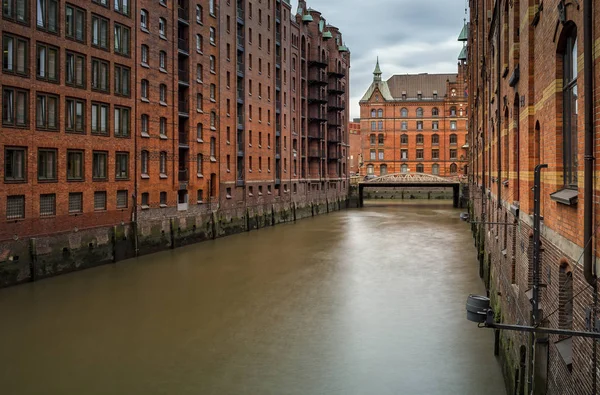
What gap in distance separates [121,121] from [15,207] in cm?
836

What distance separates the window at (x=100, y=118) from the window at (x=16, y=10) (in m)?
5.42

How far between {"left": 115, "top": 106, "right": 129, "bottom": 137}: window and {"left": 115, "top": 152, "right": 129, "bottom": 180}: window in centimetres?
104

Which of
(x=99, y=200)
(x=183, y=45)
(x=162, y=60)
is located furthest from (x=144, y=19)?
(x=99, y=200)

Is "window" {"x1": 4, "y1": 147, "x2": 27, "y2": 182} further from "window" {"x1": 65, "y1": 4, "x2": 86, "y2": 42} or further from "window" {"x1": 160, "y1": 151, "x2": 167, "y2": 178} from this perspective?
"window" {"x1": 160, "y1": 151, "x2": 167, "y2": 178}

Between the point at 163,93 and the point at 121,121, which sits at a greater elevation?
the point at 163,93

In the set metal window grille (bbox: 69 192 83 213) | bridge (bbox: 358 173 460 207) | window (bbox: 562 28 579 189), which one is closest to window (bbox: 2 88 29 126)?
metal window grille (bbox: 69 192 83 213)

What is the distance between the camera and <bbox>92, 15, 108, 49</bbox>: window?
92.6ft

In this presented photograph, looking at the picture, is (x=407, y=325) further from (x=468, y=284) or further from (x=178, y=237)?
(x=178, y=237)

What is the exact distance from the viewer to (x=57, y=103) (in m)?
25.8

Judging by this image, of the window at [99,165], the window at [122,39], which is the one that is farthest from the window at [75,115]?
the window at [122,39]

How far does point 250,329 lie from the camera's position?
17328mm

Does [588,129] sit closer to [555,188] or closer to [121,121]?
[555,188]

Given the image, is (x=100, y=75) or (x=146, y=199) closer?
(x=100, y=75)

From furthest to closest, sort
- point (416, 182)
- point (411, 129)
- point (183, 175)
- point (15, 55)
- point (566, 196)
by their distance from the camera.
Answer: point (411, 129) → point (416, 182) → point (183, 175) → point (15, 55) → point (566, 196)
